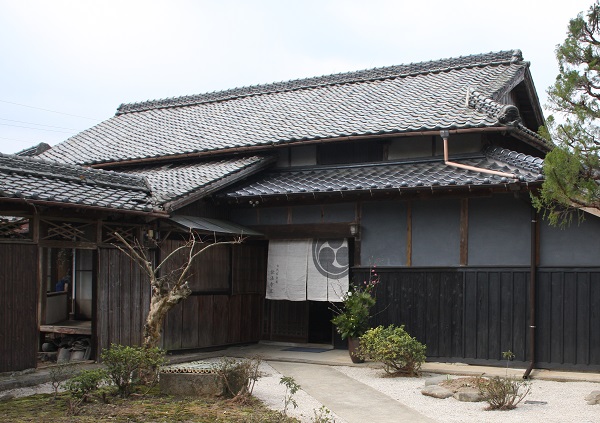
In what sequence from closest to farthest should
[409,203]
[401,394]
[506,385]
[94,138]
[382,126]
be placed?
[506,385] → [401,394] → [409,203] → [382,126] → [94,138]

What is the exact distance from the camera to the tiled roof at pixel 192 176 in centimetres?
1354

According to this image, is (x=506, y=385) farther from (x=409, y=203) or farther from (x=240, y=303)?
(x=240, y=303)

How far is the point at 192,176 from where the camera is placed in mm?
15414

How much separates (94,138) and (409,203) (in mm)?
11884

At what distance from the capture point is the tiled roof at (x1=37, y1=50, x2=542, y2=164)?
15.3 meters

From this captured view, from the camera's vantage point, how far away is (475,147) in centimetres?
1427

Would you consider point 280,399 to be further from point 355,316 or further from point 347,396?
point 355,316

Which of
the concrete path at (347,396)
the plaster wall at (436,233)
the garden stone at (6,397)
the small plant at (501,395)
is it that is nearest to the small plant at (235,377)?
the concrete path at (347,396)

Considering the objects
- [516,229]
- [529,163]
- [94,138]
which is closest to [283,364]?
[516,229]

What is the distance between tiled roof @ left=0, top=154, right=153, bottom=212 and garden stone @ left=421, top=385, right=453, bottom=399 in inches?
226

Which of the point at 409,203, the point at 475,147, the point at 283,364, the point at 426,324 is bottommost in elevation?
the point at 283,364

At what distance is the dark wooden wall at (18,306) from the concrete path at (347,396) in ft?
14.3

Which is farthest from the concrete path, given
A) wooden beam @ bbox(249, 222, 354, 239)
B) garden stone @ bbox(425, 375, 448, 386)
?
wooden beam @ bbox(249, 222, 354, 239)

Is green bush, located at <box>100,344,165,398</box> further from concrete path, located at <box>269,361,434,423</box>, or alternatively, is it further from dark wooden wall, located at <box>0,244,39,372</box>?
concrete path, located at <box>269,361,434,423</box>
